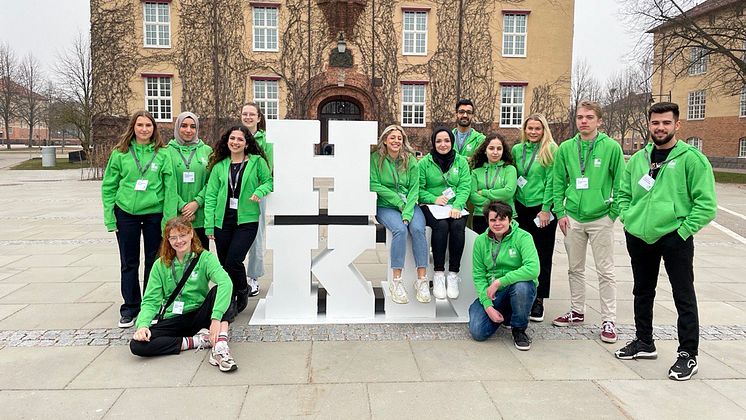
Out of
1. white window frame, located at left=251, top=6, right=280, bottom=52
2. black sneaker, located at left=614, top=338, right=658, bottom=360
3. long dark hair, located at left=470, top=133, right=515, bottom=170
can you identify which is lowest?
black sneaker, located at left=614, top=338, right=658, bottom=360

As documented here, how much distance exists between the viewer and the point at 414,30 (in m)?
24.3

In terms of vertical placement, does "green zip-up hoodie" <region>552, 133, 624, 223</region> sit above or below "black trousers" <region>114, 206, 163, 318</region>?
above

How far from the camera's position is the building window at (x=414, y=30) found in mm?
24234

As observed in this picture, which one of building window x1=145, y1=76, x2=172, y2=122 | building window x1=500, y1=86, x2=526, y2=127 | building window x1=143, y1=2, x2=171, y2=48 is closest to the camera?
building window x1=143, y1=2, x2=171, y2=48

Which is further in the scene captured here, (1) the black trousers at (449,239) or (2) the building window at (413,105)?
(2) the building window at (413,105)

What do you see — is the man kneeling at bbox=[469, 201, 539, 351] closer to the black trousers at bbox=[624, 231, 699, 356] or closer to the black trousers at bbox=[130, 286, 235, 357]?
the black trousers at bbox=[624, 231, 699, 356]

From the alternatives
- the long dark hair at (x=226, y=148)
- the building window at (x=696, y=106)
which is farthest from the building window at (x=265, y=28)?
the building window at (x=696, y=106)

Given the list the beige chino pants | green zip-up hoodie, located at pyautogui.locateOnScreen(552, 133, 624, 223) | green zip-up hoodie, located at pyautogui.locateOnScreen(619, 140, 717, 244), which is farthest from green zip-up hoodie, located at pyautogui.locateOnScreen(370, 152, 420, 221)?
green zip-up hoodie, located at pyautogui.locateOnScreen(619, 140, 717, 244)

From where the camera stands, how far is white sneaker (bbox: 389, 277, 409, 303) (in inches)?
191

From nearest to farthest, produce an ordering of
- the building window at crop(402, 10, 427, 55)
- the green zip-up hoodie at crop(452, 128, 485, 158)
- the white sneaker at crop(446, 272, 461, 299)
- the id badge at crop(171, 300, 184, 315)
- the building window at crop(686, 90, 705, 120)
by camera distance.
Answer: the id badge at crop(171, 300, 184, 315) → the white sneaker at crop(446, 272, 461, 299) → the green zip-up hoodie at crop(452, 128, 485, 158) → the building window at crop(402, 10, 427, 55) → the building window at crop(686, 90, 705, 120)

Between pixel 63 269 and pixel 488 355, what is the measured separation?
5.81m

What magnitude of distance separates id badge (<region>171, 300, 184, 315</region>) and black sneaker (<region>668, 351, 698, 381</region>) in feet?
12.3

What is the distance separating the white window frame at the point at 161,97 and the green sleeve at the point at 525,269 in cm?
2245

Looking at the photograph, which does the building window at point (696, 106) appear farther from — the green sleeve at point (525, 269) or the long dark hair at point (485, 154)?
the green sleeve at point (525, 269)
